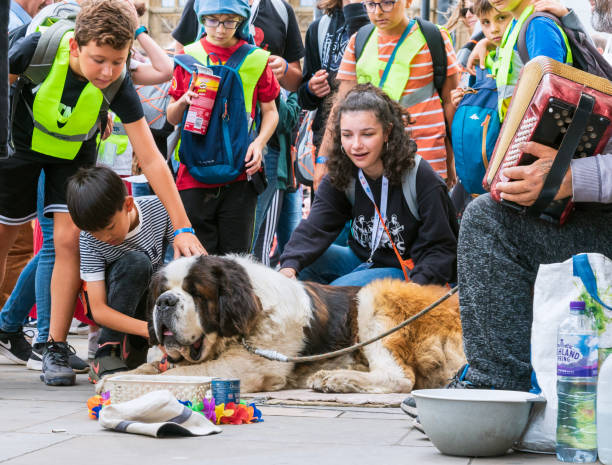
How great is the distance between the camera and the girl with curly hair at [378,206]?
508 centimetres

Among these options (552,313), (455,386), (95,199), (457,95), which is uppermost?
(457,95)

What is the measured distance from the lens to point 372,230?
5.26 m

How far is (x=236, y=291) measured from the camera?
170 inches

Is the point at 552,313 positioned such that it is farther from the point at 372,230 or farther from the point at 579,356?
the point at 372,230

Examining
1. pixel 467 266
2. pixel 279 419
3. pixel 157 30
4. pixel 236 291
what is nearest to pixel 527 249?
pixel 467 266

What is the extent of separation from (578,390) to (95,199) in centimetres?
268

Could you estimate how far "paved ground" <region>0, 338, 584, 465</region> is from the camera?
9.12 ft

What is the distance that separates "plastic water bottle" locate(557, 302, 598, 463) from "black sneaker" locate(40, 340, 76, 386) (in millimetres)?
2753

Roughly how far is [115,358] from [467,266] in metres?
2.30

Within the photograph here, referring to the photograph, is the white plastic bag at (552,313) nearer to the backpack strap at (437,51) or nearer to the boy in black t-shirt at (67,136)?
the boy in black t-shirt at (67,136)

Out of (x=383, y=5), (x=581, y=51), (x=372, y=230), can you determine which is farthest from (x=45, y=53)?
(x=581, y=51)

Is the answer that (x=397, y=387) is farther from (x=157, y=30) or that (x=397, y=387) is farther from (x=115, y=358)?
(x=157, y=30)

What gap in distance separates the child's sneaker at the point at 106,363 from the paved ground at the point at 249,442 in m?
0.69

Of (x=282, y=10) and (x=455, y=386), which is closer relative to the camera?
(x=455, y=386)
